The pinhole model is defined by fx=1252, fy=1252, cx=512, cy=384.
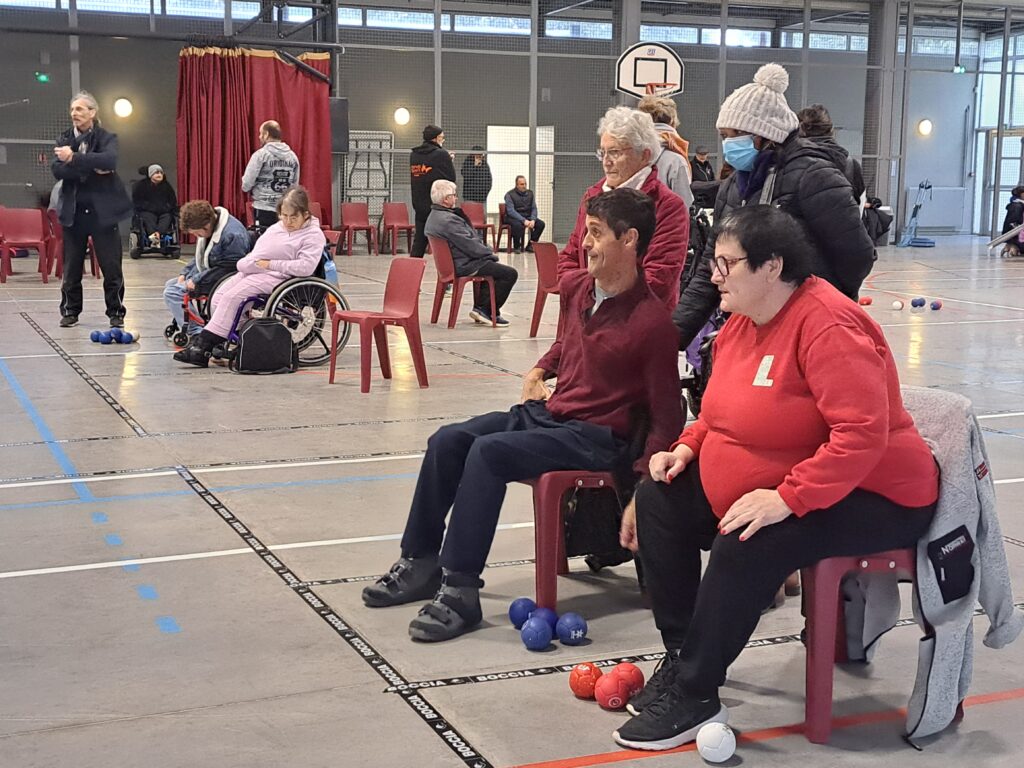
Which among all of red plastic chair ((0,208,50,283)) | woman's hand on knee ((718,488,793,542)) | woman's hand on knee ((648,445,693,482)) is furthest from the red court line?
red plastic chair ((0,208,50,283))

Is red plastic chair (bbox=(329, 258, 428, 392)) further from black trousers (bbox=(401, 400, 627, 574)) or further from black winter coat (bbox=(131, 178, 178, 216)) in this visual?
black winter coat (bbox=(131, 178, 178, 216))

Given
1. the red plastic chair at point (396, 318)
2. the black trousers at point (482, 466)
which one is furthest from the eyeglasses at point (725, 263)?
the red plastic chair at point (396, 318)

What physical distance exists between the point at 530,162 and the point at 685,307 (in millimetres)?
18216

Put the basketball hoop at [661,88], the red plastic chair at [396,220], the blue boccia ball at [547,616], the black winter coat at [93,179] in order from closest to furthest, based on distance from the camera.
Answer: the blue boccia ball at [547,616], the black winter coat at [93,179], the basketball hoop at [661,88], the red plastic chair at [396,220]

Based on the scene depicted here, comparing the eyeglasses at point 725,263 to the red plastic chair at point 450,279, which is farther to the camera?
the red plastic chair at point 450,279

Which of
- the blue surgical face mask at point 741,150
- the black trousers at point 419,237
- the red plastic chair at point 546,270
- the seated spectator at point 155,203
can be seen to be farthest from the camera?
the seated spectator at point 155,203

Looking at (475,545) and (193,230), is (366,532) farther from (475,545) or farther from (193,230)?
(193,230)

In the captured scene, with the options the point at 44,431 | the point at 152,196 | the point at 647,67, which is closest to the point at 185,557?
the point at 44,431

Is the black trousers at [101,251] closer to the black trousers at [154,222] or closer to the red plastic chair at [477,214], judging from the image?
the black trousers at [154,222]

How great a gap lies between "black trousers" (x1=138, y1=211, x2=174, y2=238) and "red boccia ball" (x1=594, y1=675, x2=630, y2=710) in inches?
630

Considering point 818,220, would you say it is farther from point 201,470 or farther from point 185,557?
point 201,470

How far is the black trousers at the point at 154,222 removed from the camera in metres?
17.6

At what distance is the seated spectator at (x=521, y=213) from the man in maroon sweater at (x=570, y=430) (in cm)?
1630

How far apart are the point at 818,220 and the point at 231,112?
1612cm
